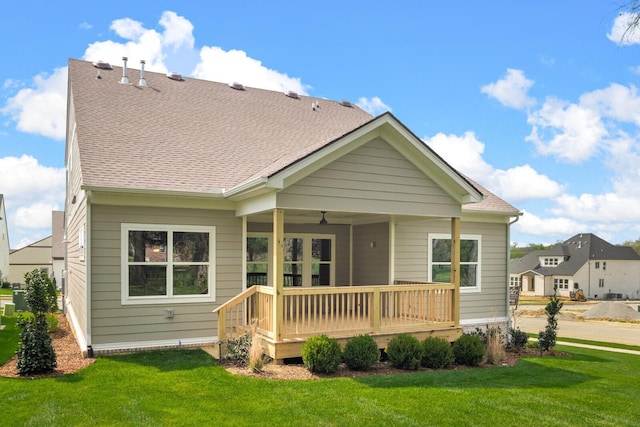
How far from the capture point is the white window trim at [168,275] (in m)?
9.97

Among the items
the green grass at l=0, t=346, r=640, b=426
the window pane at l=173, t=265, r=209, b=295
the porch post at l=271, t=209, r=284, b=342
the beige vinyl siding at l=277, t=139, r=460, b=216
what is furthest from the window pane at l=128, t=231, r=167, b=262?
the beige vinyl siding at l=277, t=139, r=460, b=216

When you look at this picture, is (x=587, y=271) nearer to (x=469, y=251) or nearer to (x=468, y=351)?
(x=469, y=251)

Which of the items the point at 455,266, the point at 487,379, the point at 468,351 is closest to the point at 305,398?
the point at 487,379

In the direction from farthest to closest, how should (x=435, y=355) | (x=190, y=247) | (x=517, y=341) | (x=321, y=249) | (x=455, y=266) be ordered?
1. (x=321, y=249)
2. (x=517, y=341)
3. (x=455, y=266)
4. (x=190, y=247)
5. (x=435, y=355)

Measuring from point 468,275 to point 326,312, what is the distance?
581 centimetres

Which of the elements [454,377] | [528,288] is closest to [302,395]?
[454,377]

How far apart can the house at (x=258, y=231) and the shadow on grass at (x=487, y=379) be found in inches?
59.0

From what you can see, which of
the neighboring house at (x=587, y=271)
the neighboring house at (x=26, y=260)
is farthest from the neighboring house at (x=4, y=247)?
the neighboring house at (x=587, y=271)

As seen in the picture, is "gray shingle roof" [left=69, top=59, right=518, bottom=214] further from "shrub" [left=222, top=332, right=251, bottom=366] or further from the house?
"shrub" [left=222, top=332, right=251, bottom=366]

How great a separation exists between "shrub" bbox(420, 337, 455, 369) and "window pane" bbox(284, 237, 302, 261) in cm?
460

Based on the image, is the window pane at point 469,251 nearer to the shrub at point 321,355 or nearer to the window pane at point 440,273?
the window pane at point 440,273

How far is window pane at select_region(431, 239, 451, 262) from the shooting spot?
13.5 meters

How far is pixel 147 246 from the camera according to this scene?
10250mm

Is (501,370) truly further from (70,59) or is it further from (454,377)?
(70,59)
